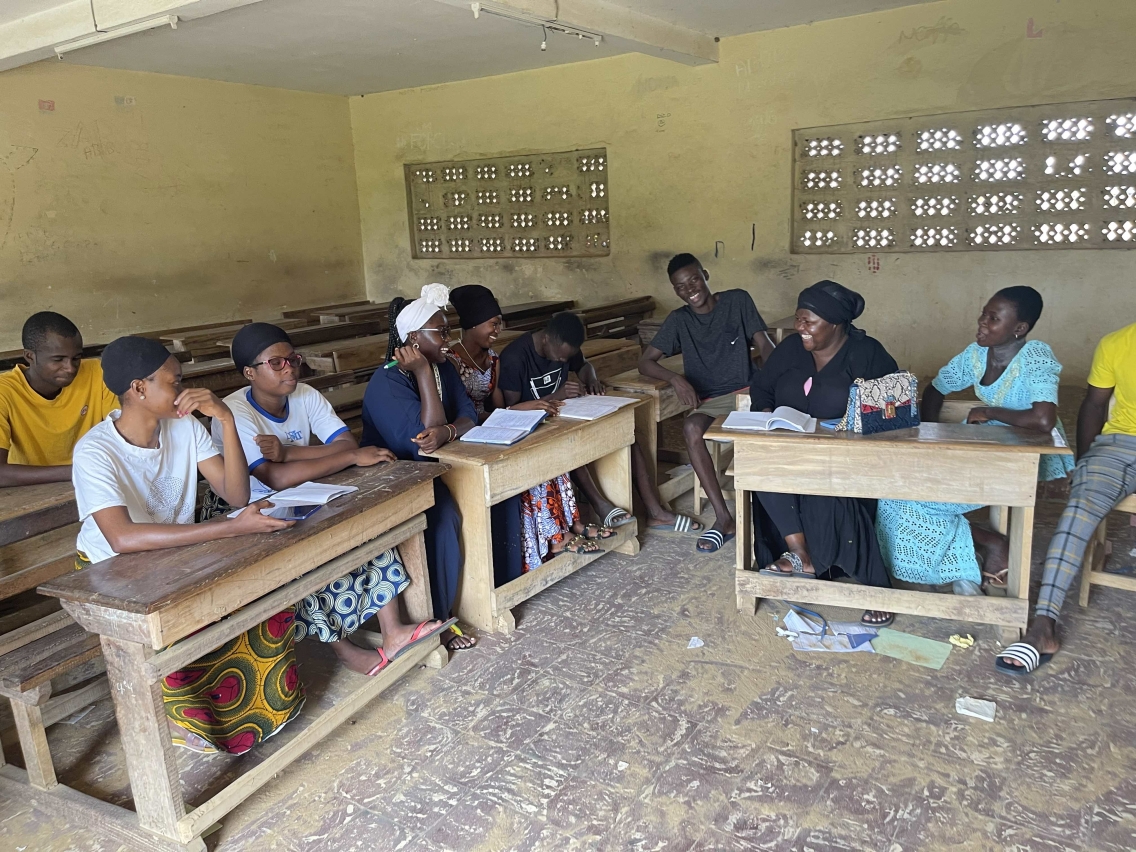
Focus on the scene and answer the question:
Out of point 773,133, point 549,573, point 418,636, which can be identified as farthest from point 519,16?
point 418,636

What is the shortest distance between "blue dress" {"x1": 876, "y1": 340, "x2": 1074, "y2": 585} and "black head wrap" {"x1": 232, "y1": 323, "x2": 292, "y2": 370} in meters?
2.40

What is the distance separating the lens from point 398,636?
299 centimetres

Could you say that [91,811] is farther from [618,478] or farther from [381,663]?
[618,478]

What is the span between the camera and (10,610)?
140 inches

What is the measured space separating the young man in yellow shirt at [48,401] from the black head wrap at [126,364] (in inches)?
35.0

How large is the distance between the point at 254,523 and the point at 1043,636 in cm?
266

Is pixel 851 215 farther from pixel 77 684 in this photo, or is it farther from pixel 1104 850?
pixel 77 684

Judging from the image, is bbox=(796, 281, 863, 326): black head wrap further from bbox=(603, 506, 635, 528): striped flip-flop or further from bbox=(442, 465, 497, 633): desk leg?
bbox=(442, 465, 497, 633): desk leg

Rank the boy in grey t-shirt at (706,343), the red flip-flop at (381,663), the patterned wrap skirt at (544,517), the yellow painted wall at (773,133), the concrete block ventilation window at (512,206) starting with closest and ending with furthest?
the red flip-flop at (381,663), the patterned wrap skirt at (544,517), the boy in grey t-shirt at (706,343), the yellow painted wall at (773,133), the concrete block ventilation window at (512,206)

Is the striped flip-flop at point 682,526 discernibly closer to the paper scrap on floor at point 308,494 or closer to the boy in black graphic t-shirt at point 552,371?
the boy in black graphic t-shirt at point 552,371

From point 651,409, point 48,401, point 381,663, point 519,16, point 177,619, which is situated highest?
point 519,16

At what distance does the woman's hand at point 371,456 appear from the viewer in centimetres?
300

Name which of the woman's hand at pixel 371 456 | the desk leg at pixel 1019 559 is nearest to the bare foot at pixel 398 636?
the woman's hand at pixel 371 456

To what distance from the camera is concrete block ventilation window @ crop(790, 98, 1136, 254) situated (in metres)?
5.54
